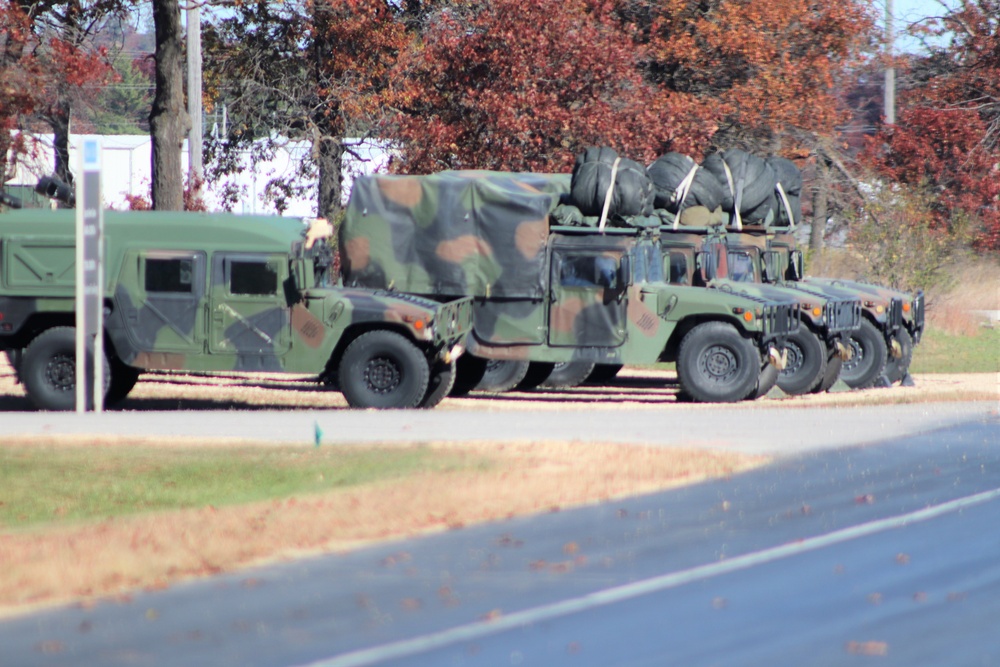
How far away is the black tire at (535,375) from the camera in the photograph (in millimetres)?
22641

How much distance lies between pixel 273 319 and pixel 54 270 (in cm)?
258

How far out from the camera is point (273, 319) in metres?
18.5

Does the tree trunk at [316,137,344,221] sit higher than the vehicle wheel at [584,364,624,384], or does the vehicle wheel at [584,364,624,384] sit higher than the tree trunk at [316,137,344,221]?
the tree trunk at [316,137,344,221]

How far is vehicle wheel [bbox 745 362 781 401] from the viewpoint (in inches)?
792

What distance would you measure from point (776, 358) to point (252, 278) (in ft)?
21.2

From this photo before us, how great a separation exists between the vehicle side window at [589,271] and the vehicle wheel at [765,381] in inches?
86.1

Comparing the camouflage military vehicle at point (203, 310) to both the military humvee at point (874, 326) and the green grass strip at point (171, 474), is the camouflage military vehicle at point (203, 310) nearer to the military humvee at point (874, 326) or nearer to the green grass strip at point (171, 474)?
the green grass strip at point (171, 474)

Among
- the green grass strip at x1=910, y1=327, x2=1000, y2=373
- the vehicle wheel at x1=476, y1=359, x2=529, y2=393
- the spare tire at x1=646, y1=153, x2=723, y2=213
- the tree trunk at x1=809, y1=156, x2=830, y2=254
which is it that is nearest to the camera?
the spare tire at x1=646, y1=153, x2=723, y2=213

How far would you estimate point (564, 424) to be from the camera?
16.5m

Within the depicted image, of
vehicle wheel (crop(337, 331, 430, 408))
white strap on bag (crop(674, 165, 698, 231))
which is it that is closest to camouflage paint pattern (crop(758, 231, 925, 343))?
white strap on bag (crop(674, 165, 698, 231))

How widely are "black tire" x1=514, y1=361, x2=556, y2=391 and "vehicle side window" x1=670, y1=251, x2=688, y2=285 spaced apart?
2716 millimetres

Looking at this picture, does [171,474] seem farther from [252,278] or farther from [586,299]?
[586,299]

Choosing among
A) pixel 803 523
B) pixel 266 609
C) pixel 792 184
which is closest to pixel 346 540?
pixel 266 609

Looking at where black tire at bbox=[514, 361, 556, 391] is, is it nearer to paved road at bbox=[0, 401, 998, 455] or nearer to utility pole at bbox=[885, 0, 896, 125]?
paved road at bbox=[0, 401, 998, 455]
